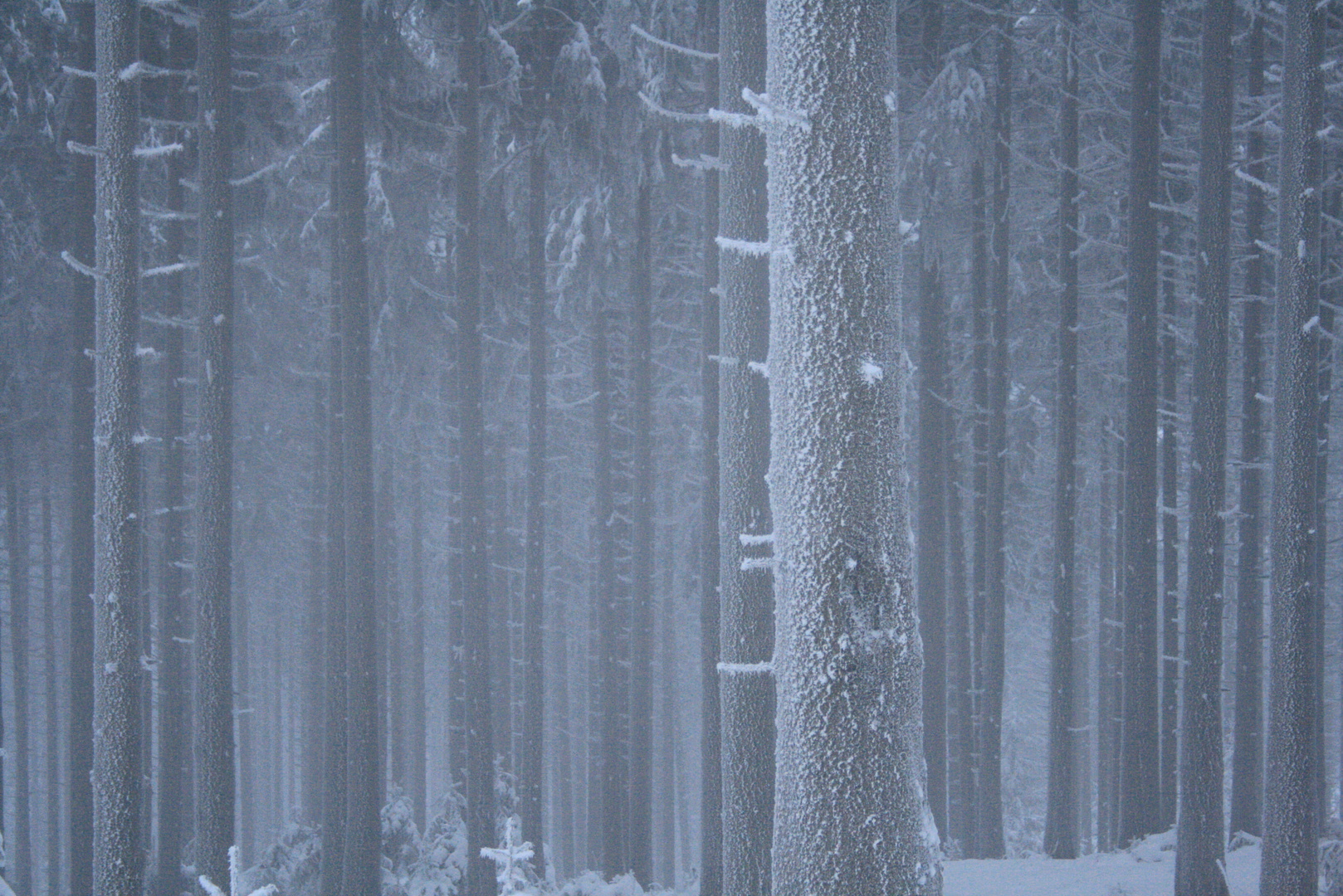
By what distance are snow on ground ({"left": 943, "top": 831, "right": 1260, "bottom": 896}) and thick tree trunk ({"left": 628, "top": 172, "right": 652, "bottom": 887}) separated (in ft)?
15.6

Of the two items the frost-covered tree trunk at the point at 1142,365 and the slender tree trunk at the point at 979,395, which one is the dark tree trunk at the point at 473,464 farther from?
the frost-covered tree trunk at the point at 1142,365

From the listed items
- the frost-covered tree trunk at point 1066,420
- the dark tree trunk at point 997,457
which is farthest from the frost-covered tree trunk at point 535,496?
the frost-covered tree trunk at point 1066,420

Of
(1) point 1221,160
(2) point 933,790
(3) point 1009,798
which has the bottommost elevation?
(3) point 1009,798

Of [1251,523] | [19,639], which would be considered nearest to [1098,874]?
[1251,523]

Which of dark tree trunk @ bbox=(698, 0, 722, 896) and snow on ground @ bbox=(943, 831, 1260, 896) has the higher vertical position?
dark tree trunk @ bbox=(698, 0, 722, 896)

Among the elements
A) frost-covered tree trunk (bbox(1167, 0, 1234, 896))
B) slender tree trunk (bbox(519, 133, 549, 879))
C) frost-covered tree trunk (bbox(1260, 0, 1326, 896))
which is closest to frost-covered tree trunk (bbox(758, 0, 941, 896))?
frost-covered tree trunk (bbox(1260, 0, 1326, 896))

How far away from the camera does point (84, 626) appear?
13031 millimetres

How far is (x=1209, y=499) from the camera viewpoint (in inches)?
390

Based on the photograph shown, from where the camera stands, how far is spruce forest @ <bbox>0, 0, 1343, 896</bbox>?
4559 mm

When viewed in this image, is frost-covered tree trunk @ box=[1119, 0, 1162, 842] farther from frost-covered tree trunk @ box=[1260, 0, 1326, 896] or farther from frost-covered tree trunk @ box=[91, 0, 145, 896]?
frost-covered tree trunk @ box=[91, 0, 145, 896]

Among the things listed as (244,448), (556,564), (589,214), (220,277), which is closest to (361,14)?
(220,277)

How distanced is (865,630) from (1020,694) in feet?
116

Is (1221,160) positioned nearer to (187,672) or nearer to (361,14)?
(361,14)

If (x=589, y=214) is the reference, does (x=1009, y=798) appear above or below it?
below
